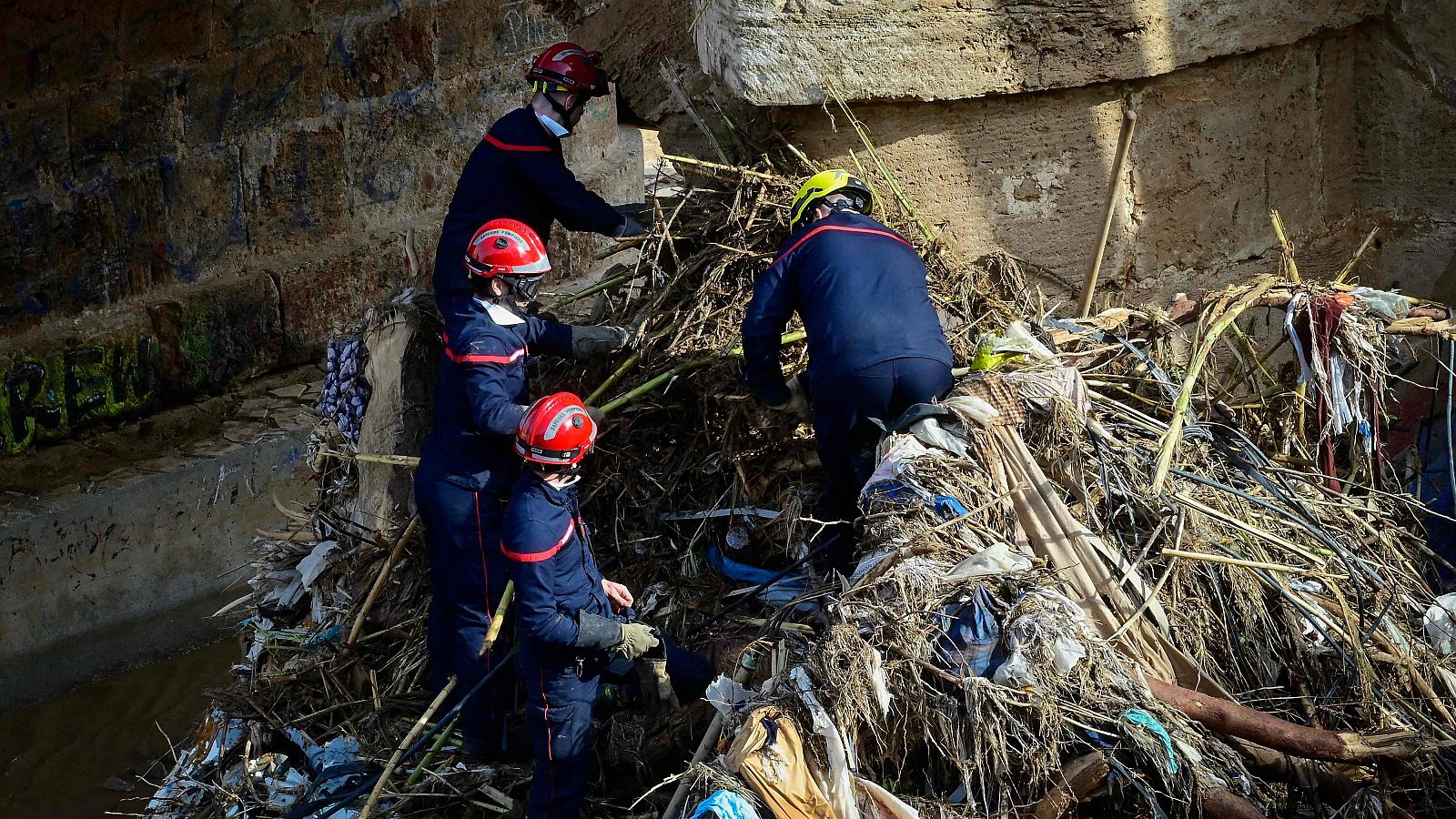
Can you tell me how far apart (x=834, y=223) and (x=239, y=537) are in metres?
6.35

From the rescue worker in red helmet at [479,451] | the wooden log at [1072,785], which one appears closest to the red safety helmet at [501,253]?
the rescue worker in red helmet at [479,451]

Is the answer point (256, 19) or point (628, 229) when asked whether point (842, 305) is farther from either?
point (256, 19)

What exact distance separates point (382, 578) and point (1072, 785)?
127 inches

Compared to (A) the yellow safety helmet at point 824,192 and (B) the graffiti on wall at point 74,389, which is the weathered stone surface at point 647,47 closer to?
(A) the yellow safety helmet at point 824,192

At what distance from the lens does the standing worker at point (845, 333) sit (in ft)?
13.8

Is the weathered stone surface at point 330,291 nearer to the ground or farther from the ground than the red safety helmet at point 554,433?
nearer to the ground

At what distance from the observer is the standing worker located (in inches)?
166

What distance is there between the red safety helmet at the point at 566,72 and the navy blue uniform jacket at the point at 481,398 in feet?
3.75

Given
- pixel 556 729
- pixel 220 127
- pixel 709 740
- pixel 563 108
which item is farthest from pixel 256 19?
pixel 709 740

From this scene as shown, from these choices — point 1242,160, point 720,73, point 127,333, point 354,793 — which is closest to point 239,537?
point 127,333

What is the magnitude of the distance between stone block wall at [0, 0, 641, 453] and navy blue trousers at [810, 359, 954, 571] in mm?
5743

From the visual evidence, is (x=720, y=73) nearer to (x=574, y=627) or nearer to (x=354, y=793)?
(x=574, y=627)

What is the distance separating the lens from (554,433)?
13.3 ft

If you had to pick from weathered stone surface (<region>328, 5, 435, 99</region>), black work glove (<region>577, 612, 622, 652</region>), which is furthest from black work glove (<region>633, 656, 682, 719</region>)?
weathered stone surface (<region>328, 5, 435, 99</region>)
